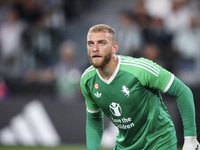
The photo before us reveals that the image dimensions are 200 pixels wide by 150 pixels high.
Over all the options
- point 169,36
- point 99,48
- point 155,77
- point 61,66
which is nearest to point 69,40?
point 61,66


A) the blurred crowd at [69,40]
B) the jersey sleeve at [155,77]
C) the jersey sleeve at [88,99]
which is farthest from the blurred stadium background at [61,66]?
the jersey sleeve at [155,77]

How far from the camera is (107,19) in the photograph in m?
12.5

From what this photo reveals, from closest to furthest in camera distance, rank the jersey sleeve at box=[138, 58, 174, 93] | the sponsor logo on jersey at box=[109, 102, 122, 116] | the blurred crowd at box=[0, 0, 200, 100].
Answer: the jersey sleeve at box=[138, 58, 174, 93] < the sponsor logo on jersey at box=[109, 102, 122, 116] < the blurred crowd at box=[0, 0, 200, 100]

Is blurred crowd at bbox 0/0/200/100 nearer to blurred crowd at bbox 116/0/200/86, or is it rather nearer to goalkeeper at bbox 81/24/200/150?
blurred crowd at bbox 116/0/200/86

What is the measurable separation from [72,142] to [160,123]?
565 centimetres

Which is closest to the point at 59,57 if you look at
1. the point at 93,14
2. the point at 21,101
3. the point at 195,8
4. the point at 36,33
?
the point at 36,33

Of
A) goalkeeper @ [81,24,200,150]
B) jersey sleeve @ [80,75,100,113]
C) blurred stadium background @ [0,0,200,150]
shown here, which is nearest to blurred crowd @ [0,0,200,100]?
blurred stadium background @ [0,0,200,150]

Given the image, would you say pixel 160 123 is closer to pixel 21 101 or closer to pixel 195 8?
pixel 21 101

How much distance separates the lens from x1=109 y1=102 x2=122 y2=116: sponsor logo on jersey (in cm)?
449

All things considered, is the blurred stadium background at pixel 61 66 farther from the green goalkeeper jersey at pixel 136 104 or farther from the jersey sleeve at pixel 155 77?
the jersey sleeve at pixel 155 77

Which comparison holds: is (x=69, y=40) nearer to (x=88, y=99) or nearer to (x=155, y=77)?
(x=88, y=99)

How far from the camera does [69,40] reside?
11.7 meters

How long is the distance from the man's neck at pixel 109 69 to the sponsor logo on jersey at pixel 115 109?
0.27 meters

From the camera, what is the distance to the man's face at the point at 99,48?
14.1 ft
